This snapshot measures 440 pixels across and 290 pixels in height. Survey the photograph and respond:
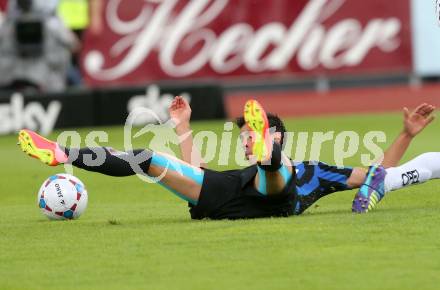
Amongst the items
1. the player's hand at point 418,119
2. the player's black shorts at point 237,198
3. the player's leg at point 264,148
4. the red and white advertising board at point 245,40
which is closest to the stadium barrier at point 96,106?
the red and white advertising board at point 245,40

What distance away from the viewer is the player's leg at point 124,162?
863cm

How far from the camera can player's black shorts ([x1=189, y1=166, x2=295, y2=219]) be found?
8820mm

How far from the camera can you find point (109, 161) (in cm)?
862

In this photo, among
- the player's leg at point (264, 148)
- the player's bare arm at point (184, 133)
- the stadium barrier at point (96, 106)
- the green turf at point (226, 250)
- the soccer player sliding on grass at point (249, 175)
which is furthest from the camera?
the stadium barrier at point (96, 106)

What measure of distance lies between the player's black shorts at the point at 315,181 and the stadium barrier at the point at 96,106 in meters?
11.5

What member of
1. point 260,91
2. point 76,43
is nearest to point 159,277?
point 76,43

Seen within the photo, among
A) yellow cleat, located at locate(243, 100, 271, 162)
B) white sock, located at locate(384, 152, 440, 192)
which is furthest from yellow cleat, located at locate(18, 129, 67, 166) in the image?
white sock, located at locate(384, 152, 440, 192)

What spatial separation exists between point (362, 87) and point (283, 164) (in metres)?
19.3

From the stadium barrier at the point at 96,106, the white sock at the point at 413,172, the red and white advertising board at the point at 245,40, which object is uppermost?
the white sock at the point at 413,172

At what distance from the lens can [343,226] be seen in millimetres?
8422

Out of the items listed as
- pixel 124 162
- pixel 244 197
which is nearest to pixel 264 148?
pixel 244 197

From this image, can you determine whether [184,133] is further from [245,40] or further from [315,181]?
[245,40]

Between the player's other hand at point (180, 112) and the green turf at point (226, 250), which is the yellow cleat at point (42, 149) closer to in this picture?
the green turf at point (226, 250)

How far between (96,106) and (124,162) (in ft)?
44.6
